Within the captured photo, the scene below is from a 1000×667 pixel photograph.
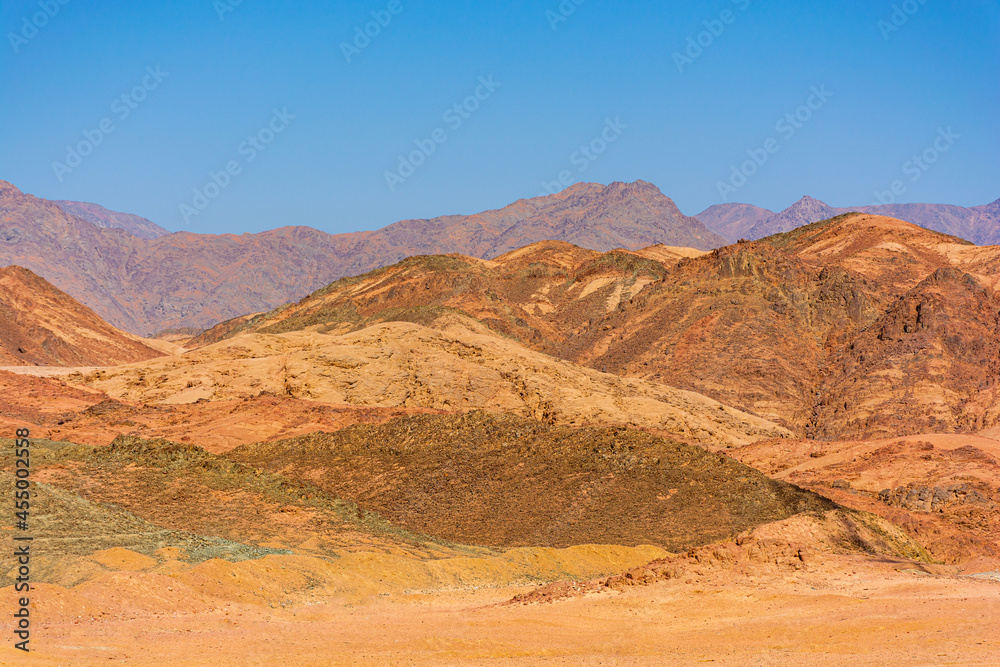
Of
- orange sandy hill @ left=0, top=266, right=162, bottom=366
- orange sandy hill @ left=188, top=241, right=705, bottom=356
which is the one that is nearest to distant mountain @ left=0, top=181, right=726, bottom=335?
orange sandy hill @ left=188, top=241, right=705, bottom=356

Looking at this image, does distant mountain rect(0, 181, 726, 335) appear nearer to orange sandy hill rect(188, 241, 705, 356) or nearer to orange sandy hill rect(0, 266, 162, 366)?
orange sandy hill rect(188, 241, 705, 356)

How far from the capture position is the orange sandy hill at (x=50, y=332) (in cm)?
6644

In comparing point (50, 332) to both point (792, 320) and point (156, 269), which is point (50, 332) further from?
point (156, 269)

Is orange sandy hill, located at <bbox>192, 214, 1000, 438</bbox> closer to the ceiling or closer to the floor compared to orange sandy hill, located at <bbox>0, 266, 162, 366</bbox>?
closer to the floor

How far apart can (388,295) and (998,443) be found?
51.8 m

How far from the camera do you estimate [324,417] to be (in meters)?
36.5

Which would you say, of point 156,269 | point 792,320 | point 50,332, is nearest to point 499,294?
point 792,320

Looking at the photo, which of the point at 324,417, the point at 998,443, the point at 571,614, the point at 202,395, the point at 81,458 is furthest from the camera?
the point at 202,395

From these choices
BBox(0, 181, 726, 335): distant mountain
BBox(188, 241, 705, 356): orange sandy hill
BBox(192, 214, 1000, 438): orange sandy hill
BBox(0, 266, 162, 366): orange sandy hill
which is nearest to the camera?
BBox(192, 214, 1000, 438): orange sandy hill

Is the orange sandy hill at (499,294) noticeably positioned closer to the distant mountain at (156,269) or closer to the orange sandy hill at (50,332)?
the orange sandy hill at (50,332)

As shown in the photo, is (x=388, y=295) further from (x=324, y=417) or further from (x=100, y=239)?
(x=100, y=239)

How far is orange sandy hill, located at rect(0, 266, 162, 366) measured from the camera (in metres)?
66.4

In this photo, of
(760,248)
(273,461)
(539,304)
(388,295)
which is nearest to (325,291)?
(388,295)

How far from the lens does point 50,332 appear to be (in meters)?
70.5
